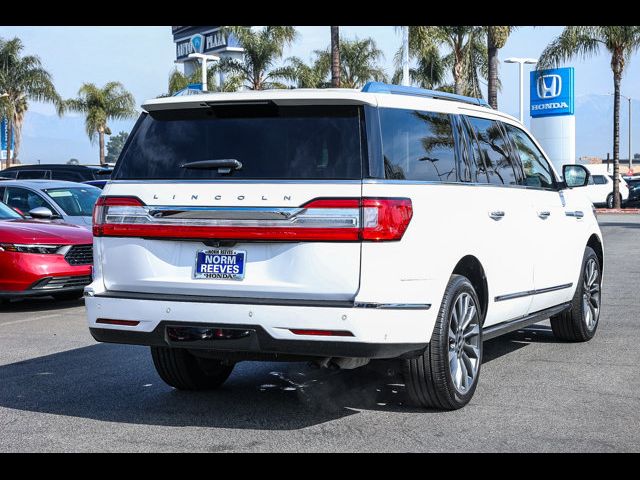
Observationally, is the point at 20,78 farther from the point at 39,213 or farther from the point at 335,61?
the point at 39,213

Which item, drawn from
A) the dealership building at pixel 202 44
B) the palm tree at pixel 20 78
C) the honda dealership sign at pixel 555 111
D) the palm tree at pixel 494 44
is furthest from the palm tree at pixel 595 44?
the palm tree at pixel 20 78

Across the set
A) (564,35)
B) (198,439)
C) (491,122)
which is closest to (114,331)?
(198,439)

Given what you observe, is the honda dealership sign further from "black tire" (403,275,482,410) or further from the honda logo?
"black tire" (403,275,482,410)

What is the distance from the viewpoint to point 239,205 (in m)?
5.89

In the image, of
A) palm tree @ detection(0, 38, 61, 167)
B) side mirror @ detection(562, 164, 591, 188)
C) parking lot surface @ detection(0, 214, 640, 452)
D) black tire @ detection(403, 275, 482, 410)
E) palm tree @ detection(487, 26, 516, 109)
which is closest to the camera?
parking lot surface @ detection(0, 214, 640, 452)

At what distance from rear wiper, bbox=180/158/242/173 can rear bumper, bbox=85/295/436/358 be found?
30.9 inches

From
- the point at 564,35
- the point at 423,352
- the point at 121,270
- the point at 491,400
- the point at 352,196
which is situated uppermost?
the point at 564,35

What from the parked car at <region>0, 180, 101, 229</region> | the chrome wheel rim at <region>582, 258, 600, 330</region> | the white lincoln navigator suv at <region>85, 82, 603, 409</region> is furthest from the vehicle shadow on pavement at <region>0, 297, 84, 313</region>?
the white lincoln navigator suv at <region>85, 82, 603, 409</region>

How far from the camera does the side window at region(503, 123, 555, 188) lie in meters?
8.12

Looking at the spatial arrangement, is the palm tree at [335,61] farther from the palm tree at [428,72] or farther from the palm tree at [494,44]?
the palm tree at [428,72]

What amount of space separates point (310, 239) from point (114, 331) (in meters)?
1.35

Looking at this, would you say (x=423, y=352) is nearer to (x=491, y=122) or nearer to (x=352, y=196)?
(x=352, y=196)

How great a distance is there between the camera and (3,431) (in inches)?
242

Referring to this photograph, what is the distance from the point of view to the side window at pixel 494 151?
735 centimetres
